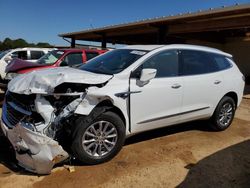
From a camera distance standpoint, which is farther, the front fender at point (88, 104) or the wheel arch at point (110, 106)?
the wheel arch at point (110, 106)

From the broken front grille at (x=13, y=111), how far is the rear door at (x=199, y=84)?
106 inches

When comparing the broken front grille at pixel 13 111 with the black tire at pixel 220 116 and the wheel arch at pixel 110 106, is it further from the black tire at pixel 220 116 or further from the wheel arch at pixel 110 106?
the black tire at pixel 220 116

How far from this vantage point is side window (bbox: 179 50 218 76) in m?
5.45

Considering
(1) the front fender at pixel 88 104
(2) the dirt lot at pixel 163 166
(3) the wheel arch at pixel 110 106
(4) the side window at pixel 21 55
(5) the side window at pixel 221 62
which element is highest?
(5) the side window at pixel 221 62

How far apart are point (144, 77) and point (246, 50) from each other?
17896 mm

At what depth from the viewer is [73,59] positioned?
933 centimetres

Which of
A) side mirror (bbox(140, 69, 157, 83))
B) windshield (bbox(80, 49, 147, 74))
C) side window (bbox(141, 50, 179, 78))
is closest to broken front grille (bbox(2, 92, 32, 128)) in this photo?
windshield (bbox(80, 49, 147, 74))

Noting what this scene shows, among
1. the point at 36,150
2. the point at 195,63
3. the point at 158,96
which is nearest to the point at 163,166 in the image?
the point at 158,96

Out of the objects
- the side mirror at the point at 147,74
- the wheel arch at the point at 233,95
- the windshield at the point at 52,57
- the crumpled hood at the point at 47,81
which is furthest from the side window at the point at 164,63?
the windshield at the point at 52,57

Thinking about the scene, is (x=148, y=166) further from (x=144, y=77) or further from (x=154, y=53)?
(x=154, y=53)

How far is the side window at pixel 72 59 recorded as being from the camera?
9.09 m

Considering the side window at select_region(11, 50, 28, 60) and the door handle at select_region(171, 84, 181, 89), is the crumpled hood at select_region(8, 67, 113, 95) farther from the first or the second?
the side window at select_region(11, 50, 28, 60)

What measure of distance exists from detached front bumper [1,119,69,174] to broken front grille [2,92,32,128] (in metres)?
0.19

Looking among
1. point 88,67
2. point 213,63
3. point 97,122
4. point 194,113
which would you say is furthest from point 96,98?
point 213,63
